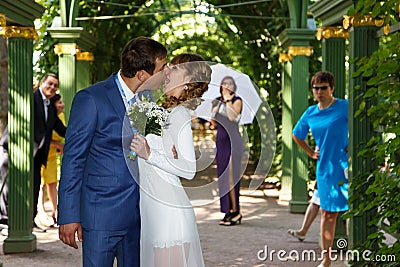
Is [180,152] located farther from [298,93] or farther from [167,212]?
[298,93]

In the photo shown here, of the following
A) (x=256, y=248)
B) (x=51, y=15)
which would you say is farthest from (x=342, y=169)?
(x=51, y=15)

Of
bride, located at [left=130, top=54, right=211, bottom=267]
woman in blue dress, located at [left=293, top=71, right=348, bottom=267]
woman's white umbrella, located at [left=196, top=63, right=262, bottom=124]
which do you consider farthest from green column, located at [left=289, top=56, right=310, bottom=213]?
woman's white umbrella, located at [left=196, top=63, right=262, bottom=124]

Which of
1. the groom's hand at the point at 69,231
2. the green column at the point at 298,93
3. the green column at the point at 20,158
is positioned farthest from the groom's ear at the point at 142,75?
the green column at the point at 298,93

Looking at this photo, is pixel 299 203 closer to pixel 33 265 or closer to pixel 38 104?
pixel 38 104

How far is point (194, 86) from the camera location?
3598 mm

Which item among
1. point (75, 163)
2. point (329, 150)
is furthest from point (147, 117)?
point (329, 150)

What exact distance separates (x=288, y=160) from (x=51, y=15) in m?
4.57

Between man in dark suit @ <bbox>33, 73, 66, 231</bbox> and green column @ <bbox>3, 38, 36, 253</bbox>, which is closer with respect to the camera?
green column @ <bbox>3, 38, 36, 253</bbox>

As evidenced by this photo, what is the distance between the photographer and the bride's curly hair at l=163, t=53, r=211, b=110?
11.8ft

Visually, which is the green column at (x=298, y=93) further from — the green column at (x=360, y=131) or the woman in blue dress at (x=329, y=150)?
the green column at (x=360, y=131)

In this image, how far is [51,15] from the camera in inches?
498

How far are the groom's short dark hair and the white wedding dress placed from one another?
26 centimetres

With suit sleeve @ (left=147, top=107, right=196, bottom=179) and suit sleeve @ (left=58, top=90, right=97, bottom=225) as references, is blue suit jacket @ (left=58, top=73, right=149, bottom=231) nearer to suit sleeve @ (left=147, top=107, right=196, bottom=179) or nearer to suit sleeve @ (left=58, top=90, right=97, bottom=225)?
suit sleeve @ (left=58, top=90, right=97, bottom=225)

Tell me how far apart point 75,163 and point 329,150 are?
3337 mm
